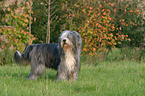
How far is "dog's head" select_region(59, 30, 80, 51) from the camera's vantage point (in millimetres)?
5129

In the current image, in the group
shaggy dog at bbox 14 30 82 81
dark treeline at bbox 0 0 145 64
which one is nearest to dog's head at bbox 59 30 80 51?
shaggy dog at bbox 14 30 82 81

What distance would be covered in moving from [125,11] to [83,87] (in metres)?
7.23

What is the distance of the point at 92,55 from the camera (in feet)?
32.1

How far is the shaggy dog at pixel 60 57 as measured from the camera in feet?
17.5

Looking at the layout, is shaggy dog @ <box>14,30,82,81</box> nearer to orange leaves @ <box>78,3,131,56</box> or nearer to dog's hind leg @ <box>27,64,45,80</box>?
dog's hind leg @ <box>27,64,45,80</box>

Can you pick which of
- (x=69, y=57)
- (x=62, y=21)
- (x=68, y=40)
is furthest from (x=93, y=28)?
(x=68, y=40)

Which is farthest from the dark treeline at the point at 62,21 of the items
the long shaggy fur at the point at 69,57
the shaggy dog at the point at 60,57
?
the long shaggy fur at the point at 69,57

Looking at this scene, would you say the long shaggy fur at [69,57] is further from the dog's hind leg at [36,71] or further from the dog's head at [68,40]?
the dog's hind leg at [36,71]

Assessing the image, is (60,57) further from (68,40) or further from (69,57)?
(68,40)

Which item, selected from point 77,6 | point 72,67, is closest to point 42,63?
point 72,67

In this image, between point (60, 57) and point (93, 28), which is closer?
point (60, 57)

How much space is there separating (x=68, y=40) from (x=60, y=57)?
55 cm

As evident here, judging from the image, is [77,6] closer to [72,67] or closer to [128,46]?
[128,46]

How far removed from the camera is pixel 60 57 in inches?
215
